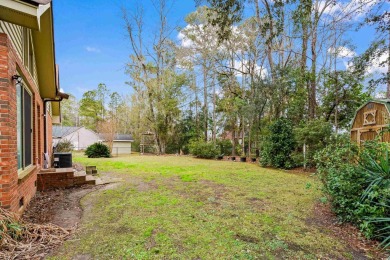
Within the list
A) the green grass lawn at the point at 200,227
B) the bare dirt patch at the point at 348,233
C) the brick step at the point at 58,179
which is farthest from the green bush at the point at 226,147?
the bare dirt patch at the point at 348,233

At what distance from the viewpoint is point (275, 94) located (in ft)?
44.3

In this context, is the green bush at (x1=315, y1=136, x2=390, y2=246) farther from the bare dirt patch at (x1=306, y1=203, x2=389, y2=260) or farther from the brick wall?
the brick wall

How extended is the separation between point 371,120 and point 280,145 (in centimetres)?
383

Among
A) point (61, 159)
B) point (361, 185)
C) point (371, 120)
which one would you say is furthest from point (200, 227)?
point (371, 120)

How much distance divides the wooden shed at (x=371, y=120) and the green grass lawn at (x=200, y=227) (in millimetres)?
5208

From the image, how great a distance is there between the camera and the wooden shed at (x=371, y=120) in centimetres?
842

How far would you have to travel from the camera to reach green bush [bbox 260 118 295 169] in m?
11.1

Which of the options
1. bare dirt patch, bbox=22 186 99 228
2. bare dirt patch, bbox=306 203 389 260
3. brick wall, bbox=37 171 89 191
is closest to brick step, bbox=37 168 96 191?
brick wall, bbox=37 171 89 191

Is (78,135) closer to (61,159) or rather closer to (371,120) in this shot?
(61,159)

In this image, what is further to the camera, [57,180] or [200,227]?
[57,180]

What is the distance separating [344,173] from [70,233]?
467 cm

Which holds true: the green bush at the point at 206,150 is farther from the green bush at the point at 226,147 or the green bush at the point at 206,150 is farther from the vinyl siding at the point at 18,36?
the vinyl siding at the point at 18,36

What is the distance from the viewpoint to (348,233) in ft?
11.5

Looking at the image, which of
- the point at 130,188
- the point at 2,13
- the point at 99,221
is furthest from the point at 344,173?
the point at 2,13
